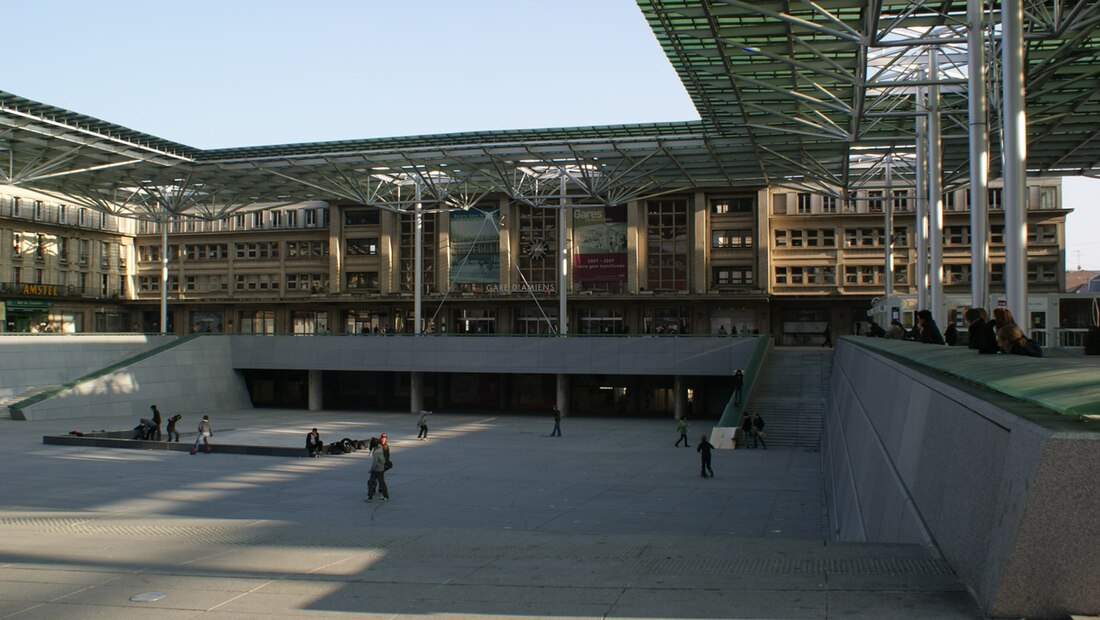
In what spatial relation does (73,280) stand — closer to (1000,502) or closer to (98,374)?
(98,374)

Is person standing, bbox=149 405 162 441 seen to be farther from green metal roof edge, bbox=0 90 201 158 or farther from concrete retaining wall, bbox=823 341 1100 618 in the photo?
concrete retaining wall, bbox=823 341 1100 618

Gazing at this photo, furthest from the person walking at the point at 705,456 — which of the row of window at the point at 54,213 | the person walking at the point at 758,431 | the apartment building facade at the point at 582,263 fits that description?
the row of window at the point at 54,213

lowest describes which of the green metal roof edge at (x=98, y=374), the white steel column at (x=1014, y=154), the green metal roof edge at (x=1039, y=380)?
the green metal roof edge at (x=98, y=374)

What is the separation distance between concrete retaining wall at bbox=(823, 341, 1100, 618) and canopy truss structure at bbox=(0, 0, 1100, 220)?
17.2 m

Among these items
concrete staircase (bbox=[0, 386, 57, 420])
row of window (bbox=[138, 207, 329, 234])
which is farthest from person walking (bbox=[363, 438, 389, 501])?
row of window (bbox=[138, 207, 329, 234])

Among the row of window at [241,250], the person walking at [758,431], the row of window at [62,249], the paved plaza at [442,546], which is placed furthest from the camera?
the row of window at [241,250]

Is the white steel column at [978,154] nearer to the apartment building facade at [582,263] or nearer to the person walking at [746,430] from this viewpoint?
the person walking at [746,430]

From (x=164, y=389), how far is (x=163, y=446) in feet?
70.7

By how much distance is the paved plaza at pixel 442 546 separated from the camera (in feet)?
24.7

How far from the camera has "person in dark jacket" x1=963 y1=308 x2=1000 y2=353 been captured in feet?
43.8

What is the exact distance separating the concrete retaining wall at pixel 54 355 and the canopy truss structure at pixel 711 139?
9342 mm

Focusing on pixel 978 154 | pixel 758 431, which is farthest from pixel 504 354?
pixel 978 154

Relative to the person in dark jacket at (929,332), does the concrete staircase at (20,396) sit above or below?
below

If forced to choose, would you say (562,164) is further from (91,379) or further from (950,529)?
(950,529)
